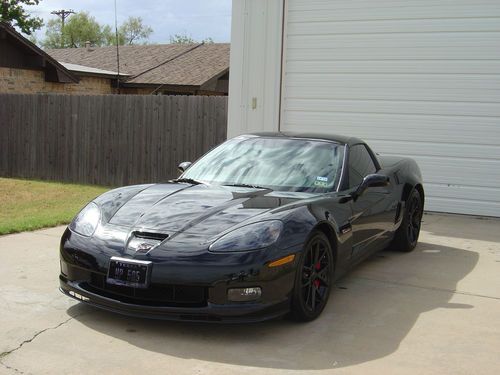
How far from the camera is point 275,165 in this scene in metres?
5.47

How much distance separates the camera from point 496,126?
940 centimetres

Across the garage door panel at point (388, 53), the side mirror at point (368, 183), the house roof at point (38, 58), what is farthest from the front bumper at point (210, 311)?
the house roof at point (38, 58)

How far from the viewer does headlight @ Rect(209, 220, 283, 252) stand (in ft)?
13.1

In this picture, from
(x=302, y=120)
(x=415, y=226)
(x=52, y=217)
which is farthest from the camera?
(x=302, y=120)

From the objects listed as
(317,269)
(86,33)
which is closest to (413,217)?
(317,269)

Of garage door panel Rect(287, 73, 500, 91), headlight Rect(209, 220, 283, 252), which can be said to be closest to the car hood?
headlight Rect(209, 220, 283, 252)

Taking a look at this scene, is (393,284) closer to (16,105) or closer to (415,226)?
(415,226)

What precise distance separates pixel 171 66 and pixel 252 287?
71.3ft

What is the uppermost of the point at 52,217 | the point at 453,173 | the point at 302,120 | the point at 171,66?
the point at 171,66

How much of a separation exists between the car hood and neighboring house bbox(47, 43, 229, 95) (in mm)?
17465

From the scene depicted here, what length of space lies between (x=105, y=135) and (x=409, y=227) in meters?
8.72

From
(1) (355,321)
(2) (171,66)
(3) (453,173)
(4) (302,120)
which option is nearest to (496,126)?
(3) (453,173)

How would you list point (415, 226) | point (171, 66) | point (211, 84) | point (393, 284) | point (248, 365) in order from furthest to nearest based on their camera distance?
point (171, 66) < point (211, 84) < point (415, 226) < point (393, 284) < point (248, 365)

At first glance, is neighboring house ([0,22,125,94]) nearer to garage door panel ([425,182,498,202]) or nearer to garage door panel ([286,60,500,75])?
garage door panel ([286,60,500,75])
